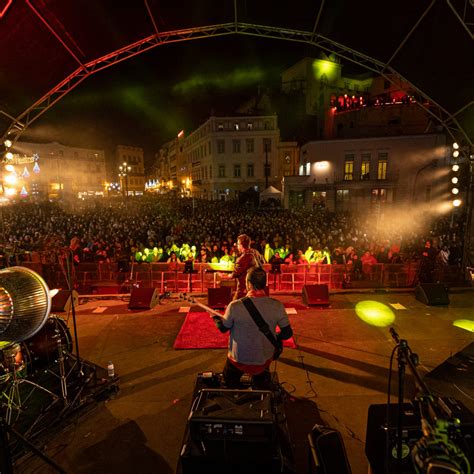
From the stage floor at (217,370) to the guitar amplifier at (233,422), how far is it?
1.67 m

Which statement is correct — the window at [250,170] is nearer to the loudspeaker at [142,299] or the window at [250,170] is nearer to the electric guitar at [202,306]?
the loudspeaker at [142,299]

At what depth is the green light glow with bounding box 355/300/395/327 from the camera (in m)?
8.61

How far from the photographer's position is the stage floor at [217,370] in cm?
444

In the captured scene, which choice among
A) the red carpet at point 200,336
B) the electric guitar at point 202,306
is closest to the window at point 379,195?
the red carpet at point 200,336

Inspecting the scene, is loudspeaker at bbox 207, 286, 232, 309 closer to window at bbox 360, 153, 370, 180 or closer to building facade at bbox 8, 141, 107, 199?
window at bbox 360, 153, 370, 180

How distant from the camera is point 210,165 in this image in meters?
48.7

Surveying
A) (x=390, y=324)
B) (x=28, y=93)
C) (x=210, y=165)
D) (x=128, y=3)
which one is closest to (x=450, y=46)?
(x=390, y=324)

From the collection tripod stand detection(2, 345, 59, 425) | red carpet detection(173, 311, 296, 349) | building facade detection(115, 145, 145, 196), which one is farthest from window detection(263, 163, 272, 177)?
building facade detection(115, 145, 145, 196)

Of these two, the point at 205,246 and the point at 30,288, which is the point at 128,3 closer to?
the point at 30,288

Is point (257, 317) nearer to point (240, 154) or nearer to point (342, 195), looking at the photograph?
point (342, 195)

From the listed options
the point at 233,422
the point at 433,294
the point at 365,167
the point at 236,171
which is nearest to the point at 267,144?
the point at 236,171

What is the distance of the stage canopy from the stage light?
5.44 meters

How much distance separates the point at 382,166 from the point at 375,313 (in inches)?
980

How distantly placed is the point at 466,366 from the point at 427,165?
27.7 meters
